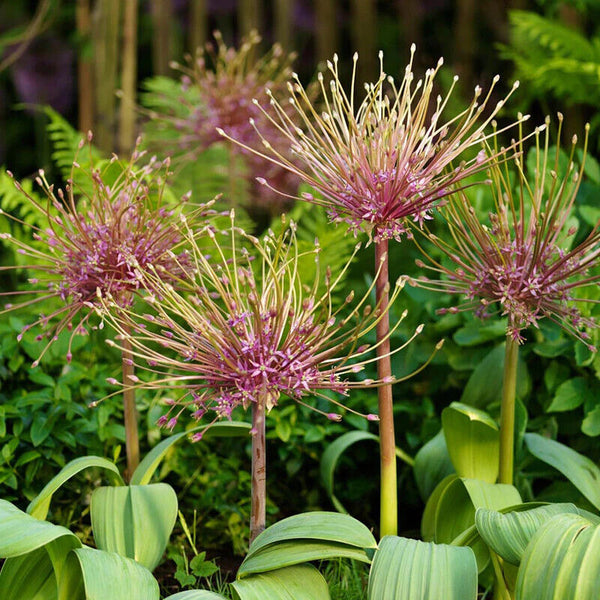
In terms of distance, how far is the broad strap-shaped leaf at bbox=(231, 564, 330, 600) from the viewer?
57.7 inches

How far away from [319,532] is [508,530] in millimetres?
347

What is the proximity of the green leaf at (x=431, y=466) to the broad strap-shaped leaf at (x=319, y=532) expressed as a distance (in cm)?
57

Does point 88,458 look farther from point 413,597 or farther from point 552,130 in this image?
point 552,130

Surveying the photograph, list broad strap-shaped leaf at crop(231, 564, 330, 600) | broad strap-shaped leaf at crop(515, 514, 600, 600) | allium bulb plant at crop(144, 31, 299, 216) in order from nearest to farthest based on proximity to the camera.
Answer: broad strap-shaped leaf at crop(515, 514, 600, 600) → broad strap-shaped leaf at crop(231, 564, 330, 600) → allium bulb plant at crop(144, 31, 299, 216)

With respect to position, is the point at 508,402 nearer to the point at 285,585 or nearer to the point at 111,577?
the point at 285,585

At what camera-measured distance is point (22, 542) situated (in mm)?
1382

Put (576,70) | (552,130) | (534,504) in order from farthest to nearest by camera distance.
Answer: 1. (552,130)
2. (576,70)
3. (534,504)

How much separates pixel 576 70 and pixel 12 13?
4426 millimetres

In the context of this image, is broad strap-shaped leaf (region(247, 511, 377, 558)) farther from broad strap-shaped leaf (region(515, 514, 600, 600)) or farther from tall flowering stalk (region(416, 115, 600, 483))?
tall flowering stalk (region(416, 115, 600, 483))

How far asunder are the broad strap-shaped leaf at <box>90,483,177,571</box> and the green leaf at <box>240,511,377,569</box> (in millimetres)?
233

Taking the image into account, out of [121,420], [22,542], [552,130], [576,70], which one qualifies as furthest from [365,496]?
[552,130]

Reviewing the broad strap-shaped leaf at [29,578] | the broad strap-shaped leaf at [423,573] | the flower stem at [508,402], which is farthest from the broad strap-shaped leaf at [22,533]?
the flower stem at [508,402]

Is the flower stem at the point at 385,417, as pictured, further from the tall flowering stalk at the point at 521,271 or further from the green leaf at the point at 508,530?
the green leaf at the point at 508,530

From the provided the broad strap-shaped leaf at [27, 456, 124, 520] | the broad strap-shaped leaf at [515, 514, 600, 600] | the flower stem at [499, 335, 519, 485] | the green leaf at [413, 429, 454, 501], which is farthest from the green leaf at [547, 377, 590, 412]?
the broad strap-shaped leaf at [27, 456, 124, 520]
